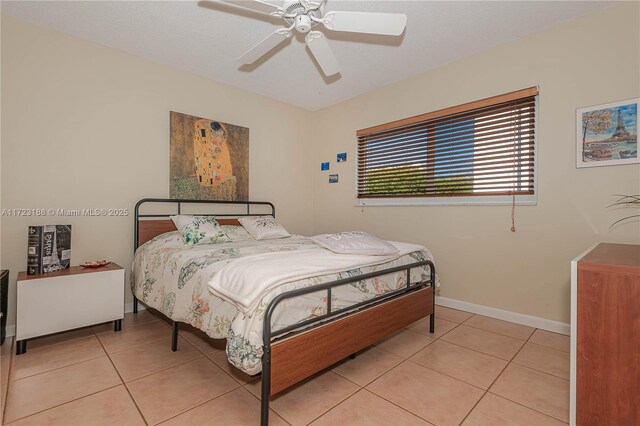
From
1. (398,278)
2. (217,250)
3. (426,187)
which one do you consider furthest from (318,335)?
(426,187)

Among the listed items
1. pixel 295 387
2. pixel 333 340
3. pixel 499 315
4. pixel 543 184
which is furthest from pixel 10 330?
pixel 543 184

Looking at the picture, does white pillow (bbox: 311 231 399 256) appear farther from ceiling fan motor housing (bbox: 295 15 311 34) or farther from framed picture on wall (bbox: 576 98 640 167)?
framed picture on wall (bbox: 576 98 640 167)

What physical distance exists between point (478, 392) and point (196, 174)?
3.12 metres

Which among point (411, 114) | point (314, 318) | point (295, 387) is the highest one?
point (411, 114)

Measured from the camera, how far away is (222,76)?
3.44 m

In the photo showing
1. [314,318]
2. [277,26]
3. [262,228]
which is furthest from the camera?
[262,228]

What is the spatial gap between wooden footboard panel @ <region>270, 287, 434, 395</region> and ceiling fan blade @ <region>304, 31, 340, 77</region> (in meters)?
1.82

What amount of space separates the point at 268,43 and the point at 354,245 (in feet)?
5.05

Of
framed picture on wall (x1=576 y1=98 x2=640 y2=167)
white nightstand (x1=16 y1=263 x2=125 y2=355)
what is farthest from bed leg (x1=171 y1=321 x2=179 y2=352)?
framed picture on wall (x1=576 y1=98 x2=640 y2=167)

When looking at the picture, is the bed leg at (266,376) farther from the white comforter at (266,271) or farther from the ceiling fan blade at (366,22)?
the ceiling fan blade at (366,22)

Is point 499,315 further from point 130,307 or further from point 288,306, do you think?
point 130,307

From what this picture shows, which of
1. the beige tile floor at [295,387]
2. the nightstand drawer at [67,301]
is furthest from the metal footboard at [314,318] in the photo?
the nightstand drawer at [67,301]

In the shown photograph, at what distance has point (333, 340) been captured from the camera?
1.61m

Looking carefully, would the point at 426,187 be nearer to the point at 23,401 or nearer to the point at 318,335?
the point at 318,335
